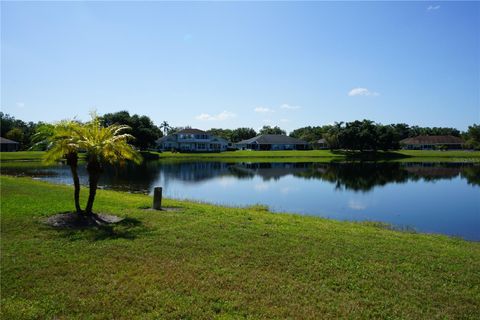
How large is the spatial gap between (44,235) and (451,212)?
23634mm

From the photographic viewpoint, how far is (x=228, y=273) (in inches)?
339

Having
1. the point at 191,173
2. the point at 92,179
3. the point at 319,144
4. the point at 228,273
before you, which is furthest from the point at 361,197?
the point at 319,144

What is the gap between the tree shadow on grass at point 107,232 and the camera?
1155 cm

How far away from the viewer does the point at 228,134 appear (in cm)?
14475

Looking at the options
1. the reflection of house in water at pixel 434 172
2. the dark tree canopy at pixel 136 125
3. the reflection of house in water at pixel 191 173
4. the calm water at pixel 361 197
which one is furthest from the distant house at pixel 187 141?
the calm water at pixel 361 197

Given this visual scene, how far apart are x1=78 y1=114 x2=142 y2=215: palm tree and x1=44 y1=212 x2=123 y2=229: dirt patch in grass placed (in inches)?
18.5

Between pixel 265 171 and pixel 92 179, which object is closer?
pixel 92 179

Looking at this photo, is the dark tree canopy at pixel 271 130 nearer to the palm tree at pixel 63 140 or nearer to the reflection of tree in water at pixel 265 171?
the reflection of tree in water at pixel 265 171

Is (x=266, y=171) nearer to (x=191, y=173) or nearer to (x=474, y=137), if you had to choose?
(x=191, y=173)

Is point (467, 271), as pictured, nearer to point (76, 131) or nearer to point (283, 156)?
point (76, 131)

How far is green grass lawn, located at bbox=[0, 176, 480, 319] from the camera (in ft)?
22.8

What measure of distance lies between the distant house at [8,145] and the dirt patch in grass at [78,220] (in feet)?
304

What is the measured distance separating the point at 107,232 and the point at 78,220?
2.19 m

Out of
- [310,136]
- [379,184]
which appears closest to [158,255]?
[379,184]
